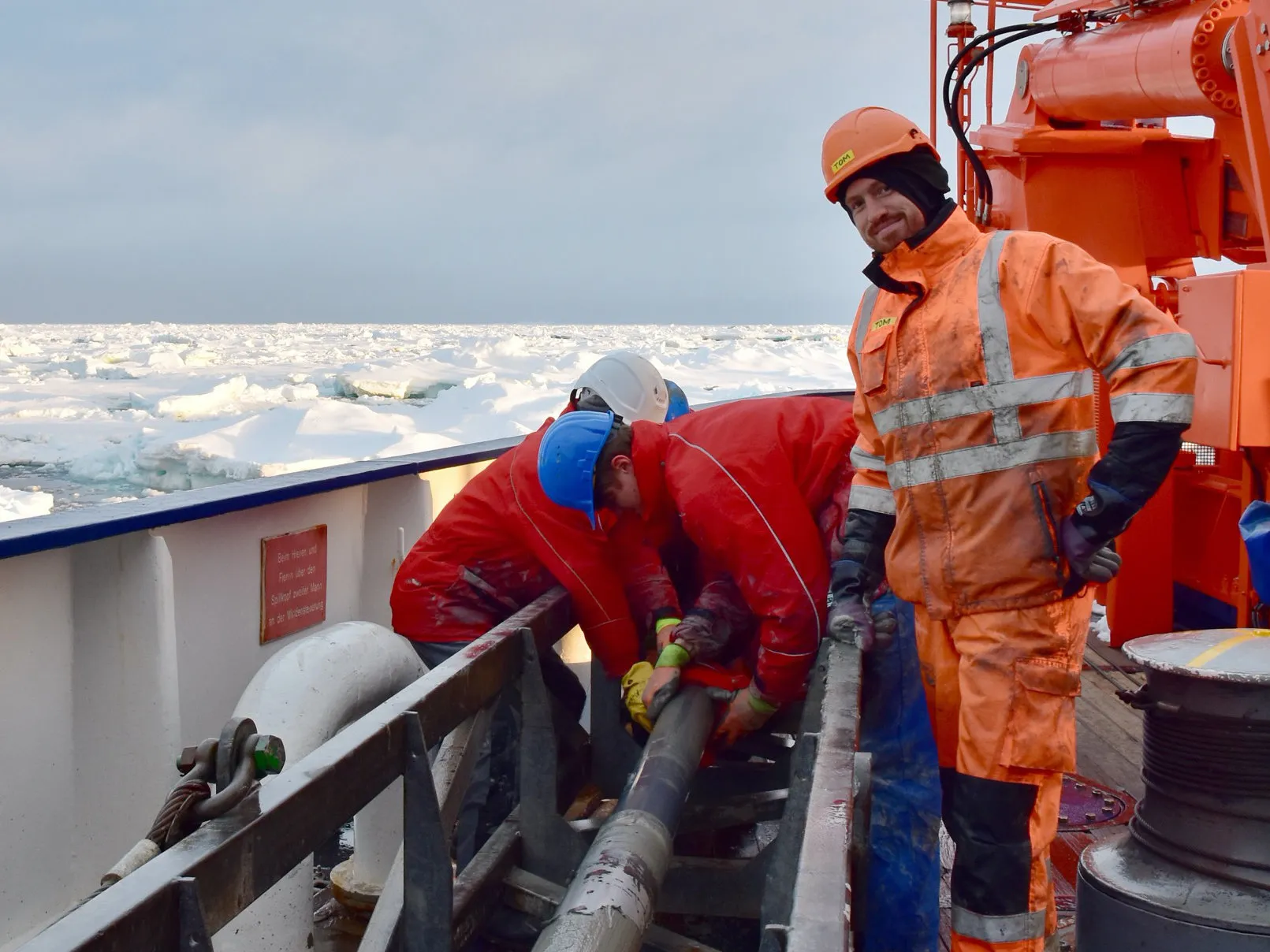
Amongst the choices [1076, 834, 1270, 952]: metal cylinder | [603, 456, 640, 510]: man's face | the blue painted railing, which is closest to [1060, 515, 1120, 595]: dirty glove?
[1076, 834, 1270, 952]: metal cylinder

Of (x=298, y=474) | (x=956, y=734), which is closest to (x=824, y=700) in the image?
(x=956, y=734)

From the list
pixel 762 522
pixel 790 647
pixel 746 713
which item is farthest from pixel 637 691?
pixel 762 522

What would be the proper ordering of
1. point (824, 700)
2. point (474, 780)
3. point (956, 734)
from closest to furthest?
point (824, 700) → point (956, 734) → point (474, 780)

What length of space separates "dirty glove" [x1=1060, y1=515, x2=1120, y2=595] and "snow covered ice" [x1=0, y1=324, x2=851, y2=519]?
590cm

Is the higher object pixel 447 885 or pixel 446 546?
pixel 446 546

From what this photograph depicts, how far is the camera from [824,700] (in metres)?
1.90

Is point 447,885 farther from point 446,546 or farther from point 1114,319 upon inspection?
point 1114,319

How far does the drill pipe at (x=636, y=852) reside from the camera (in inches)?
58.9

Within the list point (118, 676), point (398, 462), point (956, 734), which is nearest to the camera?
point (956, 734)

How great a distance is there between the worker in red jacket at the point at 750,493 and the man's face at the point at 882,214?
527 mm

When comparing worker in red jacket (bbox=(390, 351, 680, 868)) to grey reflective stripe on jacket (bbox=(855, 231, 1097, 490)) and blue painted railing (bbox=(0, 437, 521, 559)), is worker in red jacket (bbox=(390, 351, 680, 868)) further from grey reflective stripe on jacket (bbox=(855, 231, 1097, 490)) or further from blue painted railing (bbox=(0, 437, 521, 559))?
grey reflective stripe on jacket (bbox=(855, 231, 1097, 490))

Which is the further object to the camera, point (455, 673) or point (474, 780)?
point (474, 780)

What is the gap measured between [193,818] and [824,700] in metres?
1.01

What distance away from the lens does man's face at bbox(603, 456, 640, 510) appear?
269 cm
